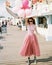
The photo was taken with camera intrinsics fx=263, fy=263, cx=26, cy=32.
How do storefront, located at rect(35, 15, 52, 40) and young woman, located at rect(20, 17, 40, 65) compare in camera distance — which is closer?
young woman, located at rect(20, 17, 40, 65)

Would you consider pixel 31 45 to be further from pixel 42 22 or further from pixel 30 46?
pixel 42 22

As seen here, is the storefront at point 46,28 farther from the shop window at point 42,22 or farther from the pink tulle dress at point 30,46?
the pink tulle dress at point 30,46

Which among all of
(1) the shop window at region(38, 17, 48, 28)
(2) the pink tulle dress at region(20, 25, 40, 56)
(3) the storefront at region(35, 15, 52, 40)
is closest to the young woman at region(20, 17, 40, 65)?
(2) the pink tulle dress at region(20, 25, 40, 56)

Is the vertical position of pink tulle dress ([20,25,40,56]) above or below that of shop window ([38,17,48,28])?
above

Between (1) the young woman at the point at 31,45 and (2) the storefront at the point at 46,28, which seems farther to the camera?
(2) the storefront at the point at 46,28

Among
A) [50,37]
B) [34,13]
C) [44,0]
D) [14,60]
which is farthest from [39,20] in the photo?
[14,60]

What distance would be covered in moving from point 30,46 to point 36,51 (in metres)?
0.24

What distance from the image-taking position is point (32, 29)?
812cm

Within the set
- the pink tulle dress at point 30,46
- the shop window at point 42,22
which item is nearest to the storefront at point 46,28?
the shop window at point 42,22

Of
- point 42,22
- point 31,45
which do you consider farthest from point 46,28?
point 31,45

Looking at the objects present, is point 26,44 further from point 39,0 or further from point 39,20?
point 39,20

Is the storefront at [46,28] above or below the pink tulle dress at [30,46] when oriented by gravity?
below

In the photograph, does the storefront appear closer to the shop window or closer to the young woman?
the shop window

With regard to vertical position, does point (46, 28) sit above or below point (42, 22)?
above
